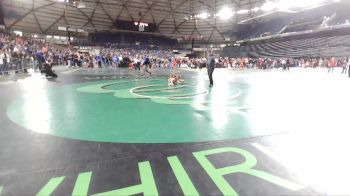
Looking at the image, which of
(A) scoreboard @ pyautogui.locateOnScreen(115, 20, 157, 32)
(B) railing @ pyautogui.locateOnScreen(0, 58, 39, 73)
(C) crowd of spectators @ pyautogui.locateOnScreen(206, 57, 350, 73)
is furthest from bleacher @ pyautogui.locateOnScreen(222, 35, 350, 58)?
(B) railing @ pyautogui.locateOnScreen(0, 58, 39, 73)

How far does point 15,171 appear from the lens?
2.72 metres

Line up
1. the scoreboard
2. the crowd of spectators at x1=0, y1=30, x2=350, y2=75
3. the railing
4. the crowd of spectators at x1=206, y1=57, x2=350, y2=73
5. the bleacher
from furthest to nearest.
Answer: the scoreboard → the bleacher → the crowd of spectators at x1=206, y1=57, x2=350, y2=73 → the crowd of spectators at x1=0, y1=30, x2=350, y2=75 → the railing

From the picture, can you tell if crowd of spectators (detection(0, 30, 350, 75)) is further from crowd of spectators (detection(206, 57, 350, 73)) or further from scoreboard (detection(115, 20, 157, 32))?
scoreboard (detection(115, 20, 157, 32))

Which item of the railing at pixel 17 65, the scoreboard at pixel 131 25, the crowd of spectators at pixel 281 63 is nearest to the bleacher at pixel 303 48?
the crowd of spectators at pixel 281 63

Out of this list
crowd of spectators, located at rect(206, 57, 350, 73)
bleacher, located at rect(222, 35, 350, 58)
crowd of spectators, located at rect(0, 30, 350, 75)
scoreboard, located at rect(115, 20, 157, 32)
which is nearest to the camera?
crowd of spectators, located at rect(0, 30, 350, 75)

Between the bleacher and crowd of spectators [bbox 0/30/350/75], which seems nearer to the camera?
crowd of spectators [bbox 0/30/350/75]

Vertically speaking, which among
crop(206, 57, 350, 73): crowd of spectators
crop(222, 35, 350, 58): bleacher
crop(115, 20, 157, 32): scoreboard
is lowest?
crop(206, 57, 350, 73): crowd of spectators

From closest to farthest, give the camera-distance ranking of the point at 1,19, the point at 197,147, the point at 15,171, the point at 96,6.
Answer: the point at 15,171 → the point at 197,147 → the point at 1,19 → the point at 96,6

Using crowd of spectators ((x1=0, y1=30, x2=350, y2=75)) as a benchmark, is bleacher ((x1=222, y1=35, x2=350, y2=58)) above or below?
above

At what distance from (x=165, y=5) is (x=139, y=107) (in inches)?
1474

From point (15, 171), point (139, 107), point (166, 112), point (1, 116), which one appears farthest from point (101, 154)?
point (1, 116)

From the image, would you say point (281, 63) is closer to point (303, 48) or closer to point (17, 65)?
point (303, 48)

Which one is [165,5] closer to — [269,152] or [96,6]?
[96,6]

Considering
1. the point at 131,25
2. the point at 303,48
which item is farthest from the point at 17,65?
the point at 303,48
